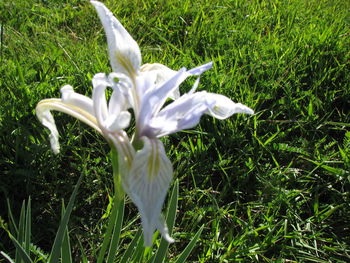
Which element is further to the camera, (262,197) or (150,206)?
(262,197)

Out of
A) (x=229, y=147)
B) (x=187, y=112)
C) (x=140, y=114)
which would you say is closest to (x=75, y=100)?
(x=140, y=114)

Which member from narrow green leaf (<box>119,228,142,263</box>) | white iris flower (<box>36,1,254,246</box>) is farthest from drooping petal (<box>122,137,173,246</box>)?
narrow green leaf (<box>119,228,142,263</box>)

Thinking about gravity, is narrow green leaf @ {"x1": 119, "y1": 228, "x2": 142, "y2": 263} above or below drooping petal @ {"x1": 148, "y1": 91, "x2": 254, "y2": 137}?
below

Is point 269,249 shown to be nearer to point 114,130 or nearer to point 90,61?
point 114,130

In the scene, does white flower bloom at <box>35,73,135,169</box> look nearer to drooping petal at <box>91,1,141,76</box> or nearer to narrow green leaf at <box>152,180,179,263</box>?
drooping petal at <box>91,1,141,76</box>

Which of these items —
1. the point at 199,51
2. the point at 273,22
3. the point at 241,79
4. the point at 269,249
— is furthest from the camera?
the point at 273,22

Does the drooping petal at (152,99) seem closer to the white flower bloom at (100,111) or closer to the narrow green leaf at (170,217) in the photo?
the white flower bloom at (100,111)

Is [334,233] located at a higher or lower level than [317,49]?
lower

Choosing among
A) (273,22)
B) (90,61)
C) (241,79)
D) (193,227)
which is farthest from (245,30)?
(193,227)
